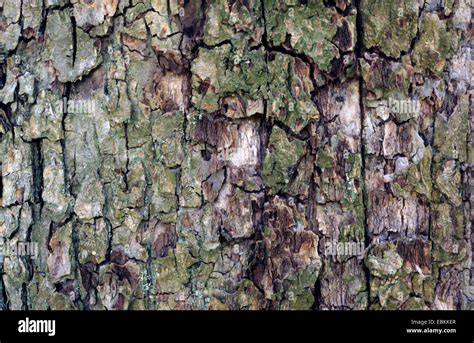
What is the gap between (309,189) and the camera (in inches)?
74.3

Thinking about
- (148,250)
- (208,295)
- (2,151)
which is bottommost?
(208,295)

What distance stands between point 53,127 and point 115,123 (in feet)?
0.72

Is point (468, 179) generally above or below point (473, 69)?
below

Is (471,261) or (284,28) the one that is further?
(471,261)

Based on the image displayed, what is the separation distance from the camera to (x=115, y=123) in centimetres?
189

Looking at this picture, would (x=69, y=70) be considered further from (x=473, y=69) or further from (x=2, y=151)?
(x=473, y=69)

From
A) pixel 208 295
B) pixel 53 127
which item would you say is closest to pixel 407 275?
pixel 208 295

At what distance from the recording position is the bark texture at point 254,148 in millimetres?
1858

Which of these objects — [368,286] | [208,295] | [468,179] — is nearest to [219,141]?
[208,295]

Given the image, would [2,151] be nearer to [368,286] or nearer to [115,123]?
[115,123]

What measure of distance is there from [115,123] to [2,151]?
1.43 feet

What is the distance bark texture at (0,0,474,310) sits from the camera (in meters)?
1.86

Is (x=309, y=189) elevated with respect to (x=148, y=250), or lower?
elevated

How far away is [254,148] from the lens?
1896 mm
